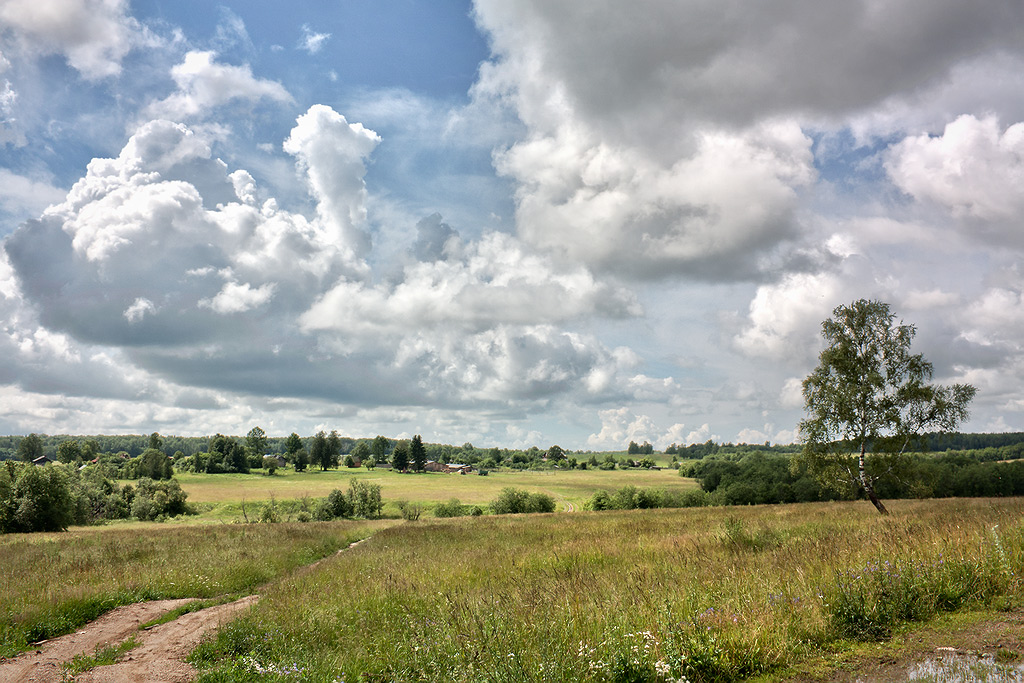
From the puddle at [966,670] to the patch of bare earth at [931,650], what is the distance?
0.06 meters

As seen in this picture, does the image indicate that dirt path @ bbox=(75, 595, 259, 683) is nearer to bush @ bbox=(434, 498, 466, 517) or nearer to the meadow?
bush @ bbox=(434, 498, 466, 517)

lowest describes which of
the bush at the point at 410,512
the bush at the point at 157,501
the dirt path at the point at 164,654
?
the bush at the point at 157,501

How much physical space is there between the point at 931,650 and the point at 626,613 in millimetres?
3435

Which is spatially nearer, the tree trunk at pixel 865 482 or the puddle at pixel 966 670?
the puddle at pixel 966 670

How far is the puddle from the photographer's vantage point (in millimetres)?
4508

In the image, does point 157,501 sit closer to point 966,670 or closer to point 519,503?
point 519,503

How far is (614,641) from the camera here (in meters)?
5.99

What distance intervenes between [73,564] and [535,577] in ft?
55.7

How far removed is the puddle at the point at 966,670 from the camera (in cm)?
451

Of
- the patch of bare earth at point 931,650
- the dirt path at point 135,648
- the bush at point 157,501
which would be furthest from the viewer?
the bush at point 157,501

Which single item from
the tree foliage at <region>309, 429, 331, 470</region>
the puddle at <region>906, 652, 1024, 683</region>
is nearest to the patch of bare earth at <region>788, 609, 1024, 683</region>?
the puddle at <region>906, 652, 1024, 683</region>

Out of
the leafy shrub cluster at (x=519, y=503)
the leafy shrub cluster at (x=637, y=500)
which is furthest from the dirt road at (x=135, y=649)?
the leafy shrub cluster at (x=637, y=500)

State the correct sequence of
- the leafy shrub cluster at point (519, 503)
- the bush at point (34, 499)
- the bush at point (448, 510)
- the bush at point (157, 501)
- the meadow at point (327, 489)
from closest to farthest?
1. the bush at point (34, 499)
2. the leafy shrub cluster at point (519, 503)
3. the bush at point (448, 510)
4. the bush at point (157, 501)
5. the meadow at point (327, 489)

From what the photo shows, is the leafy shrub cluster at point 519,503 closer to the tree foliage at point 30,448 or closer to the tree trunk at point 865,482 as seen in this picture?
the tree trunk at point 865,482
